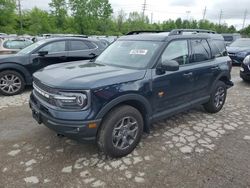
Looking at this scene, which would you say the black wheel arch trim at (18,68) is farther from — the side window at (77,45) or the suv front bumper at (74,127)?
the suv front bumper at (74,127)

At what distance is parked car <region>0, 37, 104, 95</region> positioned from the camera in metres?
6.63

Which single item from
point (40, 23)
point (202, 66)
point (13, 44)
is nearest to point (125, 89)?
point (202, 66)

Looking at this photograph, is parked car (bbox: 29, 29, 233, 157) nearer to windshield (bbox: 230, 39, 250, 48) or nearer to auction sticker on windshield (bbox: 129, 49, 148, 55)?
auction sticker on windshield (bbox: 129, 49, 148, 55)

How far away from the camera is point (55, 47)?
7.43 m

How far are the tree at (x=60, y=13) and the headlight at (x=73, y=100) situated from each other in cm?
4493

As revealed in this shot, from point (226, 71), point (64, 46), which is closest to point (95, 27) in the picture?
point (64, 46)

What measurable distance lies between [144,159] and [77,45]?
A: 523 centimetres

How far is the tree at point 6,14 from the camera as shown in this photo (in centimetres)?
4003

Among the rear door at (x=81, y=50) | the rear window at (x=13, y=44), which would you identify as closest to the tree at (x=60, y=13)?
the rear window at (x=13, y=44)

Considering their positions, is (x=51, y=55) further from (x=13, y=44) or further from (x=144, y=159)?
(x=144, y=159)

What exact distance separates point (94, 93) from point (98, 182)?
109cm

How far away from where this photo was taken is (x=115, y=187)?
293 cm

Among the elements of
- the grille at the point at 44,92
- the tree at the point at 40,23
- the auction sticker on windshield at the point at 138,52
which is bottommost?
the grille at the point at 44,92

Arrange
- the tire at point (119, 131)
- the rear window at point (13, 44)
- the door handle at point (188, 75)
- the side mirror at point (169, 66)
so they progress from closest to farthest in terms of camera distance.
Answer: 1. the tire at point (119, 131)
2. the side mirror at point (169, 66)
3. the door handle at point (188, 75)
4. the rear window at point (13, 44)
